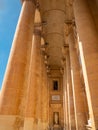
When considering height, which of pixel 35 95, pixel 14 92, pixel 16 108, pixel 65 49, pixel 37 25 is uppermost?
pixel 37 25

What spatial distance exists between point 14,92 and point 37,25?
1161 cm

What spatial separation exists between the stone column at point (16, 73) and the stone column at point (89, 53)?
2.99 meters

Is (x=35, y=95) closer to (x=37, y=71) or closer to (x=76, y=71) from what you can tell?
(x=37, y=71)

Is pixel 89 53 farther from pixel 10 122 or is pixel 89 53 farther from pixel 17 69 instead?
pixel 10 122

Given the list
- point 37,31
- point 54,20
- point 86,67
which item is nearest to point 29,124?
point 86,67

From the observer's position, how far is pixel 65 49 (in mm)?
18484

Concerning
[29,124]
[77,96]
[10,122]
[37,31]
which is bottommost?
[10,122]

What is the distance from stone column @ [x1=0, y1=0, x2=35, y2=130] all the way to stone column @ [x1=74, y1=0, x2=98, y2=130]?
299cm

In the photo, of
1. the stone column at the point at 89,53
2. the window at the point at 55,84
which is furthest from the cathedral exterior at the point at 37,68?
the window at the point at 55,84

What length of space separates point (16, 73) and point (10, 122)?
7.41 ft

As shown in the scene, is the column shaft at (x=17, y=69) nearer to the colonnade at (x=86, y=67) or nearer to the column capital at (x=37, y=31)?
the colonnade at (x=86, y=67)

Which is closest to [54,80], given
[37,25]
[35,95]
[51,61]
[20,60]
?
[51,61]

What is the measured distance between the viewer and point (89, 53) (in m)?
6.95

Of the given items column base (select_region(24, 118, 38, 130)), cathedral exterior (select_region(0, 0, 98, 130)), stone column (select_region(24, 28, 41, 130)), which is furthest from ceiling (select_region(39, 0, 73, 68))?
column base (select_region(24, 118, 38, 130))
